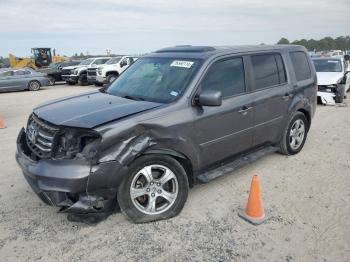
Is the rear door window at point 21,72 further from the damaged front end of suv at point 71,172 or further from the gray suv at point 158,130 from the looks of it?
the damaged front end of suv at point 71,172

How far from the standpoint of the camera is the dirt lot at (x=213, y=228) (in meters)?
3.10

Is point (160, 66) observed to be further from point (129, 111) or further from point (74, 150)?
point (74, 150)

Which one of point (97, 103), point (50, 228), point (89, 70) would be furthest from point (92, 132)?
point (89, 70)

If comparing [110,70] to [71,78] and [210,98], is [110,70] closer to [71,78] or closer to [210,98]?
[71,78]

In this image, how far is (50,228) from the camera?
356 centimetres

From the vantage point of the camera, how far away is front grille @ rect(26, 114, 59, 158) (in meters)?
3.33

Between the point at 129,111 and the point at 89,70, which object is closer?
the point at 129,111

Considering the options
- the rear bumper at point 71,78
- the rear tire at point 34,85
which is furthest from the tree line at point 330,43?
the rear tire at point 34,85

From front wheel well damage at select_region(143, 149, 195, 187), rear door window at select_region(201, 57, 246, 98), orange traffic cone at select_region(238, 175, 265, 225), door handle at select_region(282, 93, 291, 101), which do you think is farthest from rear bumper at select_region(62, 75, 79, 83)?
orange traffic cone at select_region(238, 175, 265, 225)

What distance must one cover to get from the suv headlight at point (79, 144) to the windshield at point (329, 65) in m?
11.5

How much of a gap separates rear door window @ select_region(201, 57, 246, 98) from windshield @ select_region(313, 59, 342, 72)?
9.36m

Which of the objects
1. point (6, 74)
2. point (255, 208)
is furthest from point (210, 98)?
point (6, 74)

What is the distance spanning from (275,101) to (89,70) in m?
17.1

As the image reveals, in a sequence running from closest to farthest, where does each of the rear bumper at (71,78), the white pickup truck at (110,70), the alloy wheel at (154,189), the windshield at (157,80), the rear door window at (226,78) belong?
the alloy wheel at (154,189) < the windshield at (157,80) < the rear door window at (226,78) < the white pickup truck at (110,70) < the rear bumper at (71,78)
